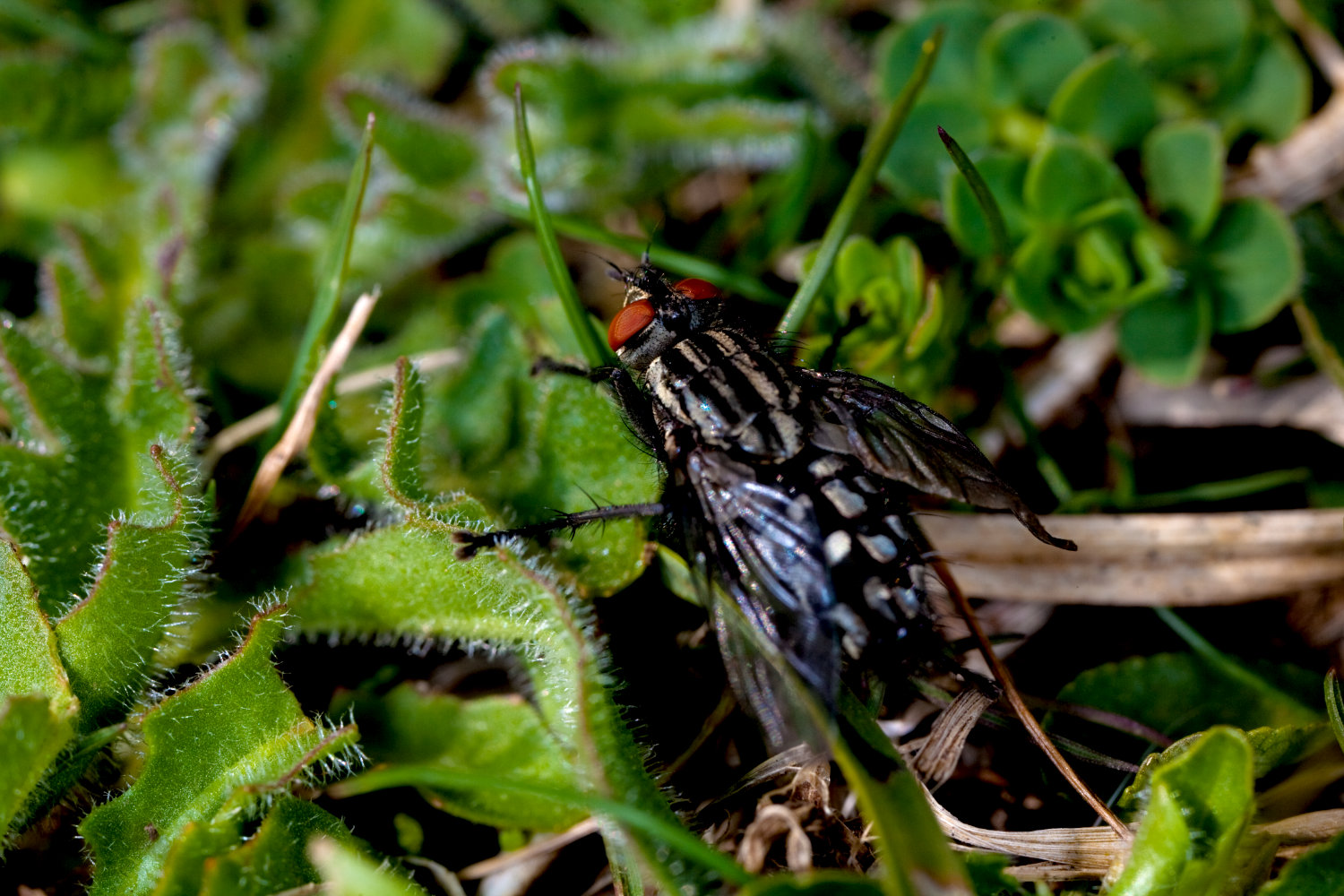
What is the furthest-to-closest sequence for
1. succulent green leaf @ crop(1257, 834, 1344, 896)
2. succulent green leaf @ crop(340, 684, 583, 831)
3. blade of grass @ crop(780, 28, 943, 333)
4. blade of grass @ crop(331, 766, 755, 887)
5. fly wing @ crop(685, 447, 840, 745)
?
1. blade of grass @ crop(780, 28, 943, 333)
2. succulent green leaf @ crop(340, 684, 583, 831)
3. fly wing @ crop(685, 447, 840, 745)
4. succulent green leaf @ crop(1257, 834, 1344, 896)
5. blade of grass @ crop(331, 766, 755, 887)

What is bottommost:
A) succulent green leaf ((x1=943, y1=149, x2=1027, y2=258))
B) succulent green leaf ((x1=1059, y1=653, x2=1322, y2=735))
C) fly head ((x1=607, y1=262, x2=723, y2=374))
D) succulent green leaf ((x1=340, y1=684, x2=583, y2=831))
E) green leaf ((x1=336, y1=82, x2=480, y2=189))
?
succulent green leaf ((x1=1059, y1=653, x2=1322, y2=735))

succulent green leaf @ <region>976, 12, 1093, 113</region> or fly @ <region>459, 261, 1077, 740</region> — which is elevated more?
succulent green leaf @ <region>976, 12, 1093, 113</region>

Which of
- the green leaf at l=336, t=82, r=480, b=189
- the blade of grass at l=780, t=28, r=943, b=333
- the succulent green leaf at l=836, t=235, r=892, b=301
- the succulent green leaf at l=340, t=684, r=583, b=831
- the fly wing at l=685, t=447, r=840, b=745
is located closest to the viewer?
the fly wing at l=685, t=447, r=840, b=745

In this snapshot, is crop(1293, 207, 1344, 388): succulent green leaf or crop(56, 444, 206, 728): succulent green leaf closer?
crop(56, 444, 206, 728): succulent green leaf

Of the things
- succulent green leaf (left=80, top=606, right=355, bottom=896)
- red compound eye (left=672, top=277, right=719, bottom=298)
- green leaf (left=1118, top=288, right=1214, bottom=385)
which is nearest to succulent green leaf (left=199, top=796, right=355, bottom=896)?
succulent green leaf (left=80, top=606, right=355, bottom=896)

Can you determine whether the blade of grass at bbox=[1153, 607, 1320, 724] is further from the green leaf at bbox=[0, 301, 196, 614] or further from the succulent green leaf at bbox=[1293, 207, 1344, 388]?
the green leaf at bbox=[0, 301, 196, 614]

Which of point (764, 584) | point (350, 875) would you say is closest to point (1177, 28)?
point (764, 584)

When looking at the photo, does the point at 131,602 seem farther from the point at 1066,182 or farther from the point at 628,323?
the point at 1066,182
